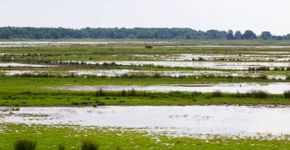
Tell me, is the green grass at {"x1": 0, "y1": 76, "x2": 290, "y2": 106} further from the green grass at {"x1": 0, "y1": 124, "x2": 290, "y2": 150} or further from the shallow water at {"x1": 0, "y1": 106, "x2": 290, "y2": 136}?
the green grass at {"x1": 0, "y1": 124, "x2": 290, "y2": 150}

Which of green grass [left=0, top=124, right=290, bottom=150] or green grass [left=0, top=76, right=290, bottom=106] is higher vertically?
green grass [left=0, top=124, right=290, bottom=150]

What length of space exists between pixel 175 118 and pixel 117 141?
8.81 metres

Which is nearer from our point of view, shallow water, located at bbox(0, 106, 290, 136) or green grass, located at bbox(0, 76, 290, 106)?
shallow water, located at bbox(0, 106, 290, 136)

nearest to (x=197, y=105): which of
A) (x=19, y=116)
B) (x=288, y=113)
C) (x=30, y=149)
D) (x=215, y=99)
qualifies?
(x=215, y=99)

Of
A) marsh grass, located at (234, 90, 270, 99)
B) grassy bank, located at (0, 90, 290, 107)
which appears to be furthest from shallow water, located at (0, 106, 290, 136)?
marsh grass, located at (234, 90, 270, 99)

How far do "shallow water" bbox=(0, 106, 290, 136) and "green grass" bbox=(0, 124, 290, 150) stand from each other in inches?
82.2

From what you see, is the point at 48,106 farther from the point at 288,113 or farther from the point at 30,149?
the point at 30,149

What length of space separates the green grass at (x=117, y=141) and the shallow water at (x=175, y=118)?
2087mm

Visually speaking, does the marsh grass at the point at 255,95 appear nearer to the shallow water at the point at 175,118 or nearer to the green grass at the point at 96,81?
the shallow water at the point at 175,118

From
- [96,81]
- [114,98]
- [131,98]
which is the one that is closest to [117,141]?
[114,98]

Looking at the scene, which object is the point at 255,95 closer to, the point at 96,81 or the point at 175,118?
the point at 175,118

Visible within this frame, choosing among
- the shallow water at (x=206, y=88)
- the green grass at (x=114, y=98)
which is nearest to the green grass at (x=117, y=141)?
the green grass at (x=114, y=98)

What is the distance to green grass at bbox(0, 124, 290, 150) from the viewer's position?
21656 mm

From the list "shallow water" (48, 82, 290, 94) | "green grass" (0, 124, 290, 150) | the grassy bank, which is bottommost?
"shallow water" (48, 82, 290, 94)
